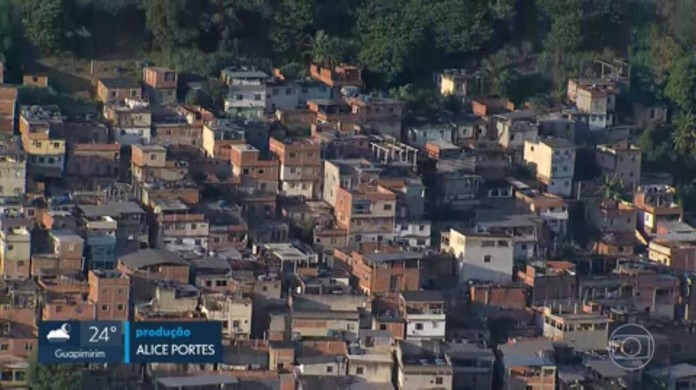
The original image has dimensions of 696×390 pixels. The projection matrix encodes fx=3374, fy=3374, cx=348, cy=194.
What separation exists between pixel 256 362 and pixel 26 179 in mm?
4305

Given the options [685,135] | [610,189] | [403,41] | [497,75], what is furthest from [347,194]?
[685,135]

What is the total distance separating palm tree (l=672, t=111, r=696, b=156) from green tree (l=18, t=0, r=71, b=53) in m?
7.12

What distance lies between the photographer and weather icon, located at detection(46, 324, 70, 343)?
31.3 m

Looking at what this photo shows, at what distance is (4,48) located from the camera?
38281mm

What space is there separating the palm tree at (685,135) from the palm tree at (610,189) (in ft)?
6.30

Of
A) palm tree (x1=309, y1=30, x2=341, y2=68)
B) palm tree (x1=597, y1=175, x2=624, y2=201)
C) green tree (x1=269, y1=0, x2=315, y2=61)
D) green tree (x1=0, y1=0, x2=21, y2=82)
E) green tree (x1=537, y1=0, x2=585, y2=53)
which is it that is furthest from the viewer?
green tree (x1=537, y1=0, x2=585, y2=53)

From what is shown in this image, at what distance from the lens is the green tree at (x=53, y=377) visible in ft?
101

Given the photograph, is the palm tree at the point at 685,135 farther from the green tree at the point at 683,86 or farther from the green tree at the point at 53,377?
the green tree at the point at 53,377

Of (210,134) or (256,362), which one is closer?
(256,362)

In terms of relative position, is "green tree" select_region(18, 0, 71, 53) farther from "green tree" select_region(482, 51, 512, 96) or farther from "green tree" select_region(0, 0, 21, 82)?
"green tree" select_region(482, 51, 512, 96)

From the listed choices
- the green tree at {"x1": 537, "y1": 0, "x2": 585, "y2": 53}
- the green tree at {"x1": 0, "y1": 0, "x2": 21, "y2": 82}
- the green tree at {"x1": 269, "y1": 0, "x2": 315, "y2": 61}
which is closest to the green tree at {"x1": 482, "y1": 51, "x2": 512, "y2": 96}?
the green tree at {"x1": 537, "y1": 0, "x2": 585, "y2": 53}

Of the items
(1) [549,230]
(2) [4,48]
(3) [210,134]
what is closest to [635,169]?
(1) [549,230]

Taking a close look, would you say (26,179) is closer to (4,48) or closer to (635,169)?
(4,48)

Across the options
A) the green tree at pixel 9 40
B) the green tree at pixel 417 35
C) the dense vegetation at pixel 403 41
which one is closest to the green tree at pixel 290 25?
the dense vegetation at pixel 403 41
